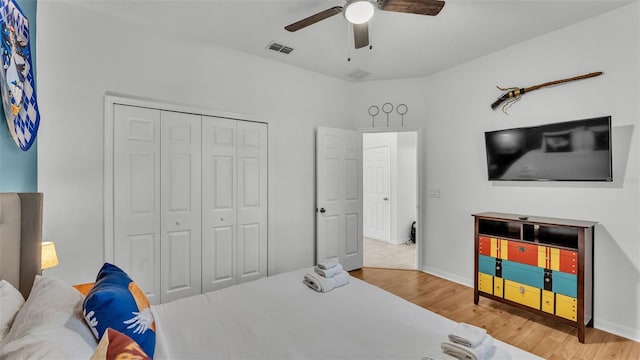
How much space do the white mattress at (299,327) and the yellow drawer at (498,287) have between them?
164cm

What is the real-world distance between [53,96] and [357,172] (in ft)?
11.1

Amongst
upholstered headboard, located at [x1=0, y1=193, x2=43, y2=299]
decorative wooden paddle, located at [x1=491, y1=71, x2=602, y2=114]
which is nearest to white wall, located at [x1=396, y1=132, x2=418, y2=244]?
decorative wooden paddle, located at [x1=491, y1=71, x2=602, y2=114]

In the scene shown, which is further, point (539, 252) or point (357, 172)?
point (357, 172)

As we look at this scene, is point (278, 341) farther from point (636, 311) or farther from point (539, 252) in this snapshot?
point (636, 311)

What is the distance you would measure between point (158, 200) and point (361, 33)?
2.40 metres

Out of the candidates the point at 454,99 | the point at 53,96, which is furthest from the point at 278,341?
the point at 454,99

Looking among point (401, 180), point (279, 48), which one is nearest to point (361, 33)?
point (279, 48)

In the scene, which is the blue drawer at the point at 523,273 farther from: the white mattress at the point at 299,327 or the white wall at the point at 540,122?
the white mattress at the point at 299,327

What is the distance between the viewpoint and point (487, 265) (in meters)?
3.01

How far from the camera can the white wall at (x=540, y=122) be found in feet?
8.14

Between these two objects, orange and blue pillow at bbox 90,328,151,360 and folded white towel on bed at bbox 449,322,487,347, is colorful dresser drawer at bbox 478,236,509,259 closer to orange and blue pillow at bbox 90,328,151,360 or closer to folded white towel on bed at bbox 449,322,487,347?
folded white towel on bed at bbox 449,322,487,347

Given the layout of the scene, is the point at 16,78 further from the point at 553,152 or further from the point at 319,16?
the point at 553,152

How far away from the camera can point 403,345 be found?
1371 millimetres

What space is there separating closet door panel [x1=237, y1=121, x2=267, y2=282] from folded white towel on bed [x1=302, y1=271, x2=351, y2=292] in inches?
54.7
